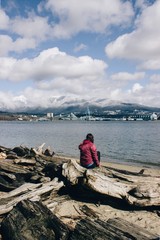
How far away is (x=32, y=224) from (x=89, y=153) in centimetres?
622

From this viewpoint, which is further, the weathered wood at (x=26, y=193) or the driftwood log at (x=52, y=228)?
the weathered wood at (x=26, y=193)

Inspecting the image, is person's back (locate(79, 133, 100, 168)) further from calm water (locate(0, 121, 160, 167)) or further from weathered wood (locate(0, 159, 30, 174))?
calm water (locate(0, 121, 160, 167))

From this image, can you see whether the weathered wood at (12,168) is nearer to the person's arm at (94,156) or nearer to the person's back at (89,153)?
the person's back at (89,153)

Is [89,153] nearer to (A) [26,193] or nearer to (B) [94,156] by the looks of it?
(B) [94,156]

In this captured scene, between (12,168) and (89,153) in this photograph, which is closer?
(89,153)

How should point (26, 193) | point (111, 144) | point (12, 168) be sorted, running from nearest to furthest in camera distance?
point (26, 193) → point (12, 168) → point (111, 144)

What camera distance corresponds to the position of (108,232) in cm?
751

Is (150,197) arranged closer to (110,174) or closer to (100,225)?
(110,174)

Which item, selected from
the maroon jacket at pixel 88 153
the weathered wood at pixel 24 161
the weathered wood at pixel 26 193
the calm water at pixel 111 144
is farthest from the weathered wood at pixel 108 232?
the calm water at pixel 111 144

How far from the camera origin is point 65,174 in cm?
1229

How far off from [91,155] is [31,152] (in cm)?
592

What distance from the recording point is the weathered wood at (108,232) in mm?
7344

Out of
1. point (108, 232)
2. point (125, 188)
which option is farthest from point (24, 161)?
point (108, 232)

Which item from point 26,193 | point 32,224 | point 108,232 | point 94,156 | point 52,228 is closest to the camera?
point 108,232
